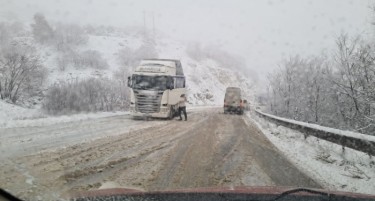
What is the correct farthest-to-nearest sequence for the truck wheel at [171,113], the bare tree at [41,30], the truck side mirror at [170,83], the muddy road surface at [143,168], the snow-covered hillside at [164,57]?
the bare tree at [41,30] → the snow-covered hillside at [164,57] → the truck wheel at [171,113] → the truck side mirror at [170,83] → the muddy road surface at [143,168]

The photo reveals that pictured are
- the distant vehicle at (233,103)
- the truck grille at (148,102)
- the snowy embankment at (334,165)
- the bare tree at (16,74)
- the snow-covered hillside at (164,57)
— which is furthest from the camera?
the snow-covered hillside at (164,57)

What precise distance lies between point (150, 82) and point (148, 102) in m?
1.25

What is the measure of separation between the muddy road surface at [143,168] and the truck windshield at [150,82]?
13.9 m

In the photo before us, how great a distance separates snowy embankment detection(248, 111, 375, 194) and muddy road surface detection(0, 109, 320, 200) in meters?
0.40

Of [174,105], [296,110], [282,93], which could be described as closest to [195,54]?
[282,93]

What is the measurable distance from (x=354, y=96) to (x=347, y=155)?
600 inches

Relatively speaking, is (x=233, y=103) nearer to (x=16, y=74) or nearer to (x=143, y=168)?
(x=16, y=74)

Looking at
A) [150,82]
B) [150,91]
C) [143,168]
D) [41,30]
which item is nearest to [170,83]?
[150,82]

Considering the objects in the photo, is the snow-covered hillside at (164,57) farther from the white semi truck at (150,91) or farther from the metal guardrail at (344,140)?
the metal guardrail at (344,140)

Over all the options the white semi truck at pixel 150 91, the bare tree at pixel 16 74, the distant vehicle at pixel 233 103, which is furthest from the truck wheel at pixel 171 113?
the bare tree at pixel 16 74

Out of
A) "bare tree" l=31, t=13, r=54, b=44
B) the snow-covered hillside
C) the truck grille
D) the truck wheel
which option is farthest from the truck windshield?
"bare tree" l=31, t=13, r=54, b=44

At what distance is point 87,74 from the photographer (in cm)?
5062

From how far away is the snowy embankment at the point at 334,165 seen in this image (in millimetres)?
8023

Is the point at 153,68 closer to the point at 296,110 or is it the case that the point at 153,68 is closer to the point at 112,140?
the point at 112,140
